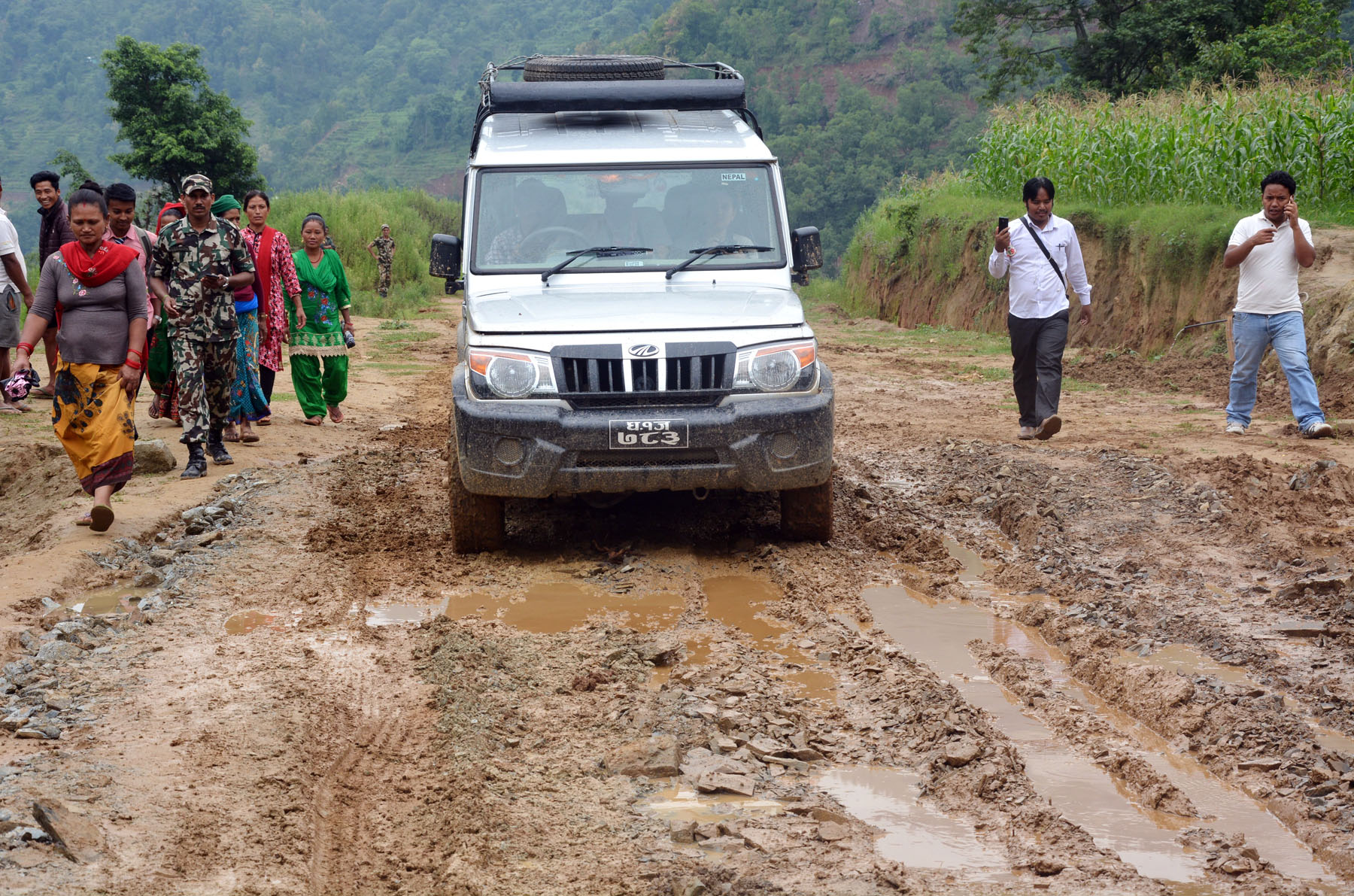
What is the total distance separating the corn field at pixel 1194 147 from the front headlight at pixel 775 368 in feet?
34.8

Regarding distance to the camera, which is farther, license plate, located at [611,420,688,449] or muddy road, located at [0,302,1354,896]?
license plate, located at [611,420,688,449]

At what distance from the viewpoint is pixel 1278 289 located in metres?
9.05

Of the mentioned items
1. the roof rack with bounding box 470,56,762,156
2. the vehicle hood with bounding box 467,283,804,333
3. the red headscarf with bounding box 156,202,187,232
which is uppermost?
the roof rack with bounding box 470,56,762,156

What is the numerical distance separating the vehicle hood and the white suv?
0.05 feet

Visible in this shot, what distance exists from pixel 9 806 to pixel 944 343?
1699 cm

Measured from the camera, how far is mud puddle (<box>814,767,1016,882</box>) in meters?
3.36

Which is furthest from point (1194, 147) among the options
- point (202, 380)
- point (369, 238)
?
point (369, 238)

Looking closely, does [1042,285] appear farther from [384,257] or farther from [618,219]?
[384,257]

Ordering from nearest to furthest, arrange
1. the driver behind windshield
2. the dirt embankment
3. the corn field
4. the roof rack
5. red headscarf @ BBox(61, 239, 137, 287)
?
red headscarf @ BBox(61, 239, 137, 287)
the driver behind windshield
the roof rack
the dirt embankment
the corn field

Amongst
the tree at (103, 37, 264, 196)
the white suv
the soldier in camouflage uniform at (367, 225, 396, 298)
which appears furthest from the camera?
the tree at (103, 37, 264, 196)

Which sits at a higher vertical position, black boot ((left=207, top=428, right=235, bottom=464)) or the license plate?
the license plate

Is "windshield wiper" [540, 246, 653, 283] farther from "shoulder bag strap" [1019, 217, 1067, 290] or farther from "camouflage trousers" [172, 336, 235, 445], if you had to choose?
"shoulder bag strap" [1019, 217, 1067, 290]

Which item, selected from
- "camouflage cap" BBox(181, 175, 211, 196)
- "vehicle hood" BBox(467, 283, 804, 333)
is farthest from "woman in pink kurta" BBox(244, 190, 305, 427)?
"vehicle hood" BBox(467, 283, 804, 333)

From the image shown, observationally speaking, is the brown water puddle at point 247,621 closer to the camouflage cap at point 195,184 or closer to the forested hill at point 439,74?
the camouflage cap at point 195,184
